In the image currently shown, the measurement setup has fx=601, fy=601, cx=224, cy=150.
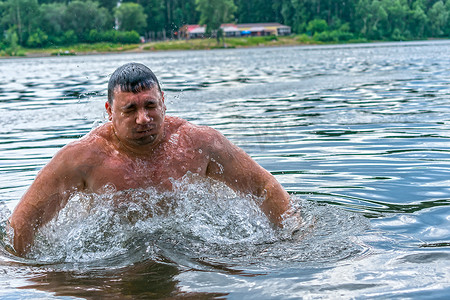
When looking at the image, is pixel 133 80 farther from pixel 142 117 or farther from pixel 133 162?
pixel 133 162

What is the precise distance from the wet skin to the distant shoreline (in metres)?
58.5

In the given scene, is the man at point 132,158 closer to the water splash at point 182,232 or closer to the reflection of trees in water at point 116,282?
the water splash at point 182,232

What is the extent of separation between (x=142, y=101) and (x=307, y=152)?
4643mm

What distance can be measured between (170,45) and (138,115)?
72.5m

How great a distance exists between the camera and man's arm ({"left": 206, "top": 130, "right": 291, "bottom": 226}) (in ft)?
15.6

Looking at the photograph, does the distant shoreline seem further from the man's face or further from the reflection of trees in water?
the reflection of trees in water

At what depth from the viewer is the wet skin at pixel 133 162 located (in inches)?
172

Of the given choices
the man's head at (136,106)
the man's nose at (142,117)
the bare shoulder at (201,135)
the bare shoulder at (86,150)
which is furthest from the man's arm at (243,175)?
the bare shoulder at (86,150)

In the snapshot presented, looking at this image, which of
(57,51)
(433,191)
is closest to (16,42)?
(57,51)

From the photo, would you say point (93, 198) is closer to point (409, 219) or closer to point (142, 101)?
point (142, 101)

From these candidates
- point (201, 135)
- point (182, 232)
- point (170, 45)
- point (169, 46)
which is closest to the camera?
point (201, 135)

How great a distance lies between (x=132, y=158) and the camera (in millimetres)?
4570

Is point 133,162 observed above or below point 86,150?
below

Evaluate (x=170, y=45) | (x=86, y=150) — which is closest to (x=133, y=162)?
(x=86, y=150)
